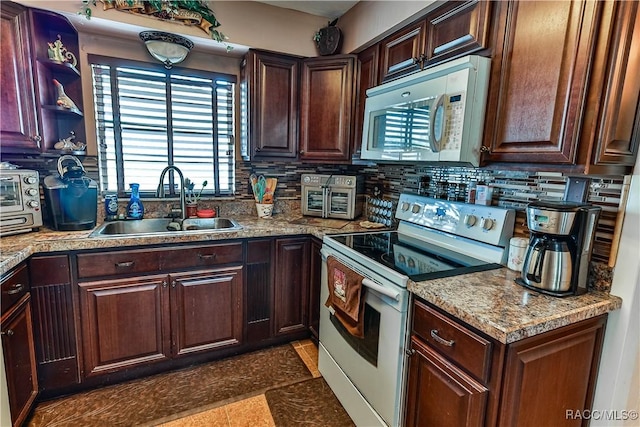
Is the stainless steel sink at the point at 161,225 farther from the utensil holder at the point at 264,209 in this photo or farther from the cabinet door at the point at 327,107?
the cabinet door at the point at 327,107

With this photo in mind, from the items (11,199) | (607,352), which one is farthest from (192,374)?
(607,352)

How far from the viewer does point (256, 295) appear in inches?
88.0

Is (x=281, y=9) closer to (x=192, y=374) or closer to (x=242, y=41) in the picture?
(x=242, y=41)

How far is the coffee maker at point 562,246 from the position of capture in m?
1.19

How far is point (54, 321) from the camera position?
175cm

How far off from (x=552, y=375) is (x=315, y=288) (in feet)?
4.82

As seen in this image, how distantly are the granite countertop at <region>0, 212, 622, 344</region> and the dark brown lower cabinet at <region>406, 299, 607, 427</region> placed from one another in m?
0.06

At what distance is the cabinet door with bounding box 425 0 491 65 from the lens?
56.5 inches

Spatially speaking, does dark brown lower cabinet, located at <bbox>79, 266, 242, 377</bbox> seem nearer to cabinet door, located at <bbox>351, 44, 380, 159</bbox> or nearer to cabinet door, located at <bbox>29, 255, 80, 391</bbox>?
cabinet door, located at <bbox>29, 255, 80, 391</bbox>

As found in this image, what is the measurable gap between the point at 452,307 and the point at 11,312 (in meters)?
1.89

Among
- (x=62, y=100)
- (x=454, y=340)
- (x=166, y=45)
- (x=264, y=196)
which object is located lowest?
(x=454, y=340)

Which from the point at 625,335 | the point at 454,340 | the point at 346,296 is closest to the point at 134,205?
the point at 346,296

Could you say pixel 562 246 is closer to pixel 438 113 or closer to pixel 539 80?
pixel 539 80

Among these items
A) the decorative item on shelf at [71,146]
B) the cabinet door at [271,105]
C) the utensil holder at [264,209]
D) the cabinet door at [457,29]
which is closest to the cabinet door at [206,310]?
the utensil holder at [264,209]
